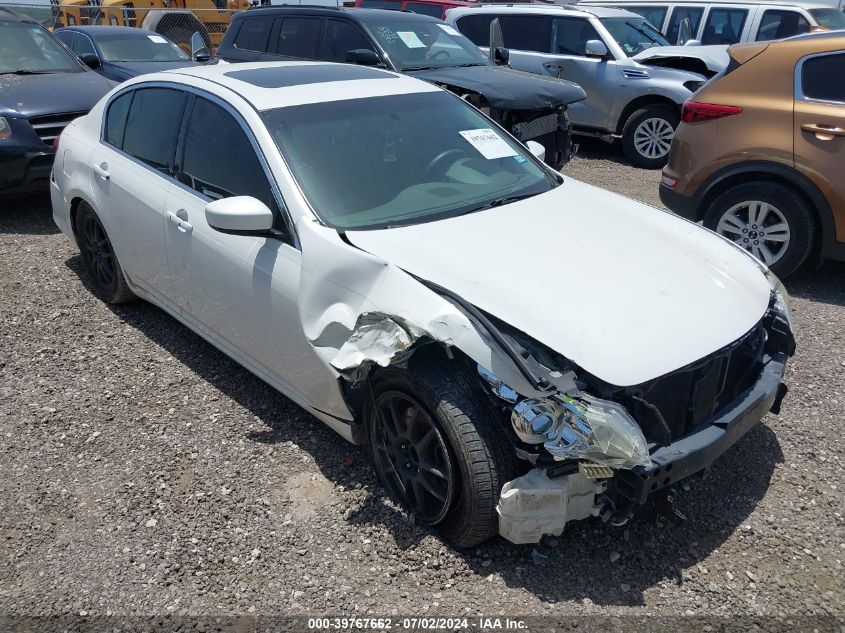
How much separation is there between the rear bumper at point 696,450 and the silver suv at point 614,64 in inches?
279

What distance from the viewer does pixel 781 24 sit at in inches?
413

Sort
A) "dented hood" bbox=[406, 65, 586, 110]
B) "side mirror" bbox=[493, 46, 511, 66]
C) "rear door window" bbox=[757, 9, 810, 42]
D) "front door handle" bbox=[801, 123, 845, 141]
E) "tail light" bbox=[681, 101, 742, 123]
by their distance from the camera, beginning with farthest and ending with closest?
"rear door window" bbox=[757, 9, 810, 42] → "side mirror" bbox=[493, 46, 511, 66] → "dented hood" bbox=[406, 65, 586, 110] → "tail light" bbox=[681, 101, 742, 123] → "front door handle" bbox=[801, 123, 845, 141]

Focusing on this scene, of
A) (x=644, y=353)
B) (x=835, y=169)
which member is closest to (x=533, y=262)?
(x=644, y=353)

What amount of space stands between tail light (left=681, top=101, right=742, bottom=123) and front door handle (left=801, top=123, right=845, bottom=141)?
1.66 ft

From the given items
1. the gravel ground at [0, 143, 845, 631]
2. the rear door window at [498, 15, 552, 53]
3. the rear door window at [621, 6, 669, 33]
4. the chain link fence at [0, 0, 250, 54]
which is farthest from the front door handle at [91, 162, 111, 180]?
the chain link fence at [0, 0, 250, 54]

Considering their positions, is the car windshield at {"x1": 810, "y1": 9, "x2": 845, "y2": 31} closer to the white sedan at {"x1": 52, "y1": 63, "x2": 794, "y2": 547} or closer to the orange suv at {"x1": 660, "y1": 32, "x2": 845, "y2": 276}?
the orange suv at {"x1": 660, "y1": 32, "x2": 845, "y2": 276}

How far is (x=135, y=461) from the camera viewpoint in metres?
3.48

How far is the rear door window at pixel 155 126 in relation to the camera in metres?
4.04

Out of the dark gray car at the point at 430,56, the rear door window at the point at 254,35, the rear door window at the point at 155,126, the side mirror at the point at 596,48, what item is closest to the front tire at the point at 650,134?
the side mirror at the point at 596,48

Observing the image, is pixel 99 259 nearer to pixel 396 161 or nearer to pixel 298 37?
pixel 396 161

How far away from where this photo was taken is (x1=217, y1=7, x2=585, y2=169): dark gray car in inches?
289

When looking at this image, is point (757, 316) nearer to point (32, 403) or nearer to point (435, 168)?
point (435, 168)

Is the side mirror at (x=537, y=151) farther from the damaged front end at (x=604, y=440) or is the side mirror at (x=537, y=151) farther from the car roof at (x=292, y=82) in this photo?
the damaged front end at (x=604, y=440)

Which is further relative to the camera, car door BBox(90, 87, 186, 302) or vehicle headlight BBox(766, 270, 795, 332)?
car door BBox(90, 87, 186, 302)
